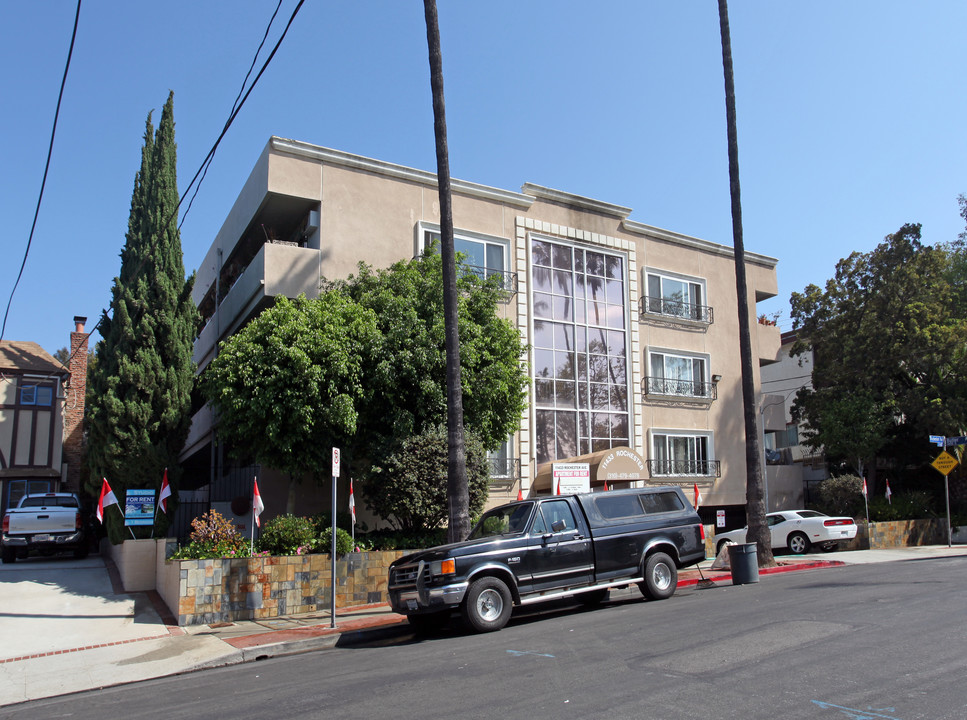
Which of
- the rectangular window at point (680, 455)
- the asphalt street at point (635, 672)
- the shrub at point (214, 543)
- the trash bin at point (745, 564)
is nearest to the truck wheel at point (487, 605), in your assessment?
the asphalt street at point (635, 672)

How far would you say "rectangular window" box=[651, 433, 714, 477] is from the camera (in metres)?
26.2

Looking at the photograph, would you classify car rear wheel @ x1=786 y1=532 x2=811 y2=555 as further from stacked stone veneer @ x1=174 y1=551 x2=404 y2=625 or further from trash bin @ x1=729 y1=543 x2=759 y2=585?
stacked stone veneer @ x1=174 y1=551 x2=404 y2=625

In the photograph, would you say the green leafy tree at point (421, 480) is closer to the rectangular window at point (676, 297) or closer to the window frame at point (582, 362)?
the window frame at point (582, 362)

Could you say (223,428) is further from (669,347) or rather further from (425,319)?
(669,347)

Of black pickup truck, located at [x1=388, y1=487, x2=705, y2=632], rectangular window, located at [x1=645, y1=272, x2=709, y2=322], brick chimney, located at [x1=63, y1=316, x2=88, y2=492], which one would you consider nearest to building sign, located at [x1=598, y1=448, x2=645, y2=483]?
black pickup truck, located at [x1=388, y1=487, x2=705, y2=632]

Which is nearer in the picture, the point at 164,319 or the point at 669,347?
the point at 164,319

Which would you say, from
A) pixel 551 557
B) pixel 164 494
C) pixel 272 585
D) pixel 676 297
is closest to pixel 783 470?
pixel 676 297

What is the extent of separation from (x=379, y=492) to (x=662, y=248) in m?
15.6

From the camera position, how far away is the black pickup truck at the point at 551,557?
1101 cm

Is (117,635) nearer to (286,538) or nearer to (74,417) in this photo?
(286,538)

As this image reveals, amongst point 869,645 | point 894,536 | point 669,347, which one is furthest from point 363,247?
point 894,536

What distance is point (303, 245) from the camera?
2198 cm

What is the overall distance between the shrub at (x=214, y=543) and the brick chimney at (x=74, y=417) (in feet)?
61.4

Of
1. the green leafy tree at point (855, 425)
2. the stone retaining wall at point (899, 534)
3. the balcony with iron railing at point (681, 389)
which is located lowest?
the stone retaining wall at point (899, 534)
